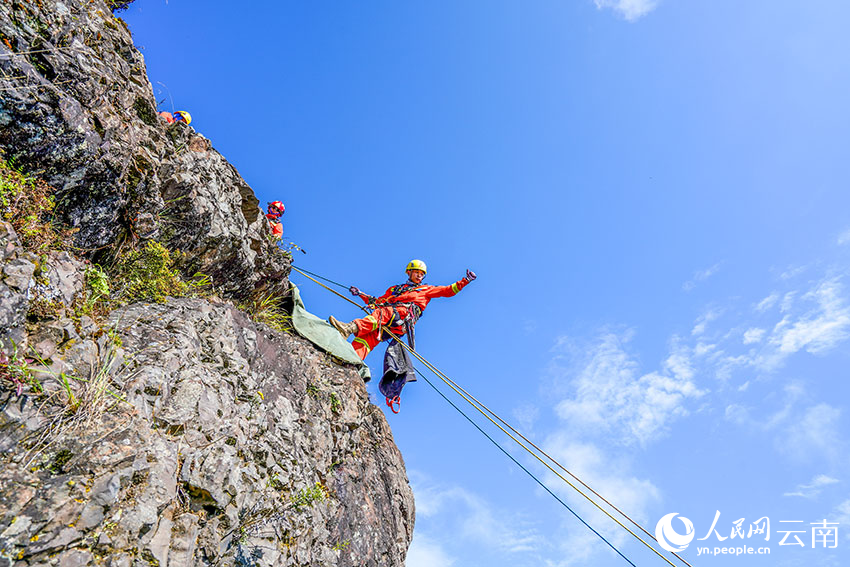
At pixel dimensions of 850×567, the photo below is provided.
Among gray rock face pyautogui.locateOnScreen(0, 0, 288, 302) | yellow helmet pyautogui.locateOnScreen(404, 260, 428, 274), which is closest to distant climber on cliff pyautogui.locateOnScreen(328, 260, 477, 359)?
yellow helmet pyautogui.locateOnScreen(404, 260, 428, 274)

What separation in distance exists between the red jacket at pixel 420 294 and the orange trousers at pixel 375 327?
432mm

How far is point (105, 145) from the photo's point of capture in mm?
4180

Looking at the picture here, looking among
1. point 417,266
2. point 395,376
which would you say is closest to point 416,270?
point 417,266

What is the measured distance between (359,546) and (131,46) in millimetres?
5914

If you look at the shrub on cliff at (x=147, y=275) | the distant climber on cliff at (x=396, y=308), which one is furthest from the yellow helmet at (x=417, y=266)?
the shrub on cliff at (x=147, y=275)

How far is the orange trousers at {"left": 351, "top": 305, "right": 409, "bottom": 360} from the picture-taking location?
27.9 feet

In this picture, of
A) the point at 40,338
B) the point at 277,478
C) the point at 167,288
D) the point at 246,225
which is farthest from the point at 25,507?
the point at 246,225

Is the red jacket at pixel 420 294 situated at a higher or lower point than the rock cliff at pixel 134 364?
higher

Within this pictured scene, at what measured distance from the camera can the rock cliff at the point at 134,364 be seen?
9.96 ft

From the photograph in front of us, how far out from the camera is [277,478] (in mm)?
4684

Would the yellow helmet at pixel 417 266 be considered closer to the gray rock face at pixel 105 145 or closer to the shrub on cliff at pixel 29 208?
the gray rock face at pixel 105 145

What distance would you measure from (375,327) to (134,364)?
4974 millimetres

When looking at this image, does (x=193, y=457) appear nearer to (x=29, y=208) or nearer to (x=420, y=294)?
(x=29, y=208)

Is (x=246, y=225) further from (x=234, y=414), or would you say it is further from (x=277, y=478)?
(x=277, y=478)
